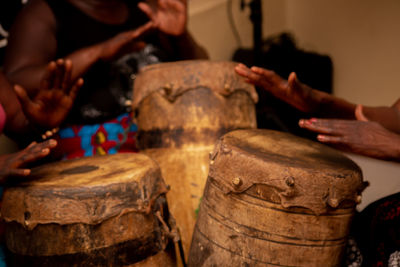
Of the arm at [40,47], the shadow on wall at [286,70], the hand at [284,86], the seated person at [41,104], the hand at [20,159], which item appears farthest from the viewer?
the shadow on wall at [286,70]

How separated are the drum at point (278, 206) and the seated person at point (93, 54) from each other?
1.04 m

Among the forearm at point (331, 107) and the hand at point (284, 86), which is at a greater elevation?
the hand at point (284, 86)

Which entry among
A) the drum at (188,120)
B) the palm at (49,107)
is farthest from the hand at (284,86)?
the palm at (49,107)

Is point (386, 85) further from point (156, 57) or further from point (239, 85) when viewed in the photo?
point (156, 57)

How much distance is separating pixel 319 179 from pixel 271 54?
2364mm

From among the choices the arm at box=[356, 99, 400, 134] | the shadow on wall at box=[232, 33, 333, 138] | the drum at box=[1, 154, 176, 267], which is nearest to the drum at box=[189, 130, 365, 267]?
the drum at box=[1, 154, 176, 267]

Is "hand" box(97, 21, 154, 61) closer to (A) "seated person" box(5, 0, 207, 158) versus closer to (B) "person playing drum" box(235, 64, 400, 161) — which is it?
(A) "seated person" box(5, 0, 207, 158)

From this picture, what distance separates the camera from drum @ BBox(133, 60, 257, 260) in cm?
169

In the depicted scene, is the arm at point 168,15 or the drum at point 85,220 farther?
the arm at point 168,15

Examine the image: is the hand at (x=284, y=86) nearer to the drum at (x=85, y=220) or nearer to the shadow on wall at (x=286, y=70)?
the drum at (x=85, y=220)

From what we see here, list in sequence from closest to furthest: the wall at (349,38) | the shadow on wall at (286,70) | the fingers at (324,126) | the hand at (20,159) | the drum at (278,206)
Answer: the drum at (278,206)
the hand at (20,159)
the fingers at (324,126)
the wall at (349,38)
the shadow on wall at (286,70)

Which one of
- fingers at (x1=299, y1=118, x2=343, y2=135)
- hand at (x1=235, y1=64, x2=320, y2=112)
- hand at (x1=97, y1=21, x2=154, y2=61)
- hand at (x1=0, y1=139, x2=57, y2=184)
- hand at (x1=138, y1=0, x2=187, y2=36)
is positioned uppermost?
hand at (x1=138, y1=0, x2=187, y2=36)

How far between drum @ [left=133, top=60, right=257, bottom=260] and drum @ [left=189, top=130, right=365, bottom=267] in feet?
1.29

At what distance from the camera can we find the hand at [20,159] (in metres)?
1.28
